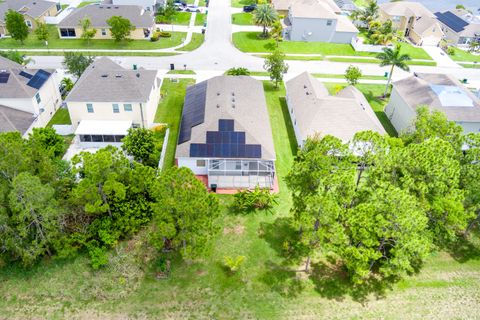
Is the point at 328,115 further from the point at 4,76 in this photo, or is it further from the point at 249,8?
the point at 249,8

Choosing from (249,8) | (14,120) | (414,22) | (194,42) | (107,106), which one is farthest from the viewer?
(249,8)

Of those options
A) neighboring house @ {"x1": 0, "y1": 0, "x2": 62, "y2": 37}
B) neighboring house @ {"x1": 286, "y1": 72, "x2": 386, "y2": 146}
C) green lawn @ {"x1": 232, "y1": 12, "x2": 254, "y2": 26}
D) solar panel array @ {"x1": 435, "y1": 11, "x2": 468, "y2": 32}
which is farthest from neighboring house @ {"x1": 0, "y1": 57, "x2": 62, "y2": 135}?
solar panel array @ {"x1": 435, "y1": 11, "x2": 468, "y2": 32}

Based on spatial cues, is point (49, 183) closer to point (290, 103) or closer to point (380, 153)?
point (380, 153)

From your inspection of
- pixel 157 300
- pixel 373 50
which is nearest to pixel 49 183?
pixel 157 300

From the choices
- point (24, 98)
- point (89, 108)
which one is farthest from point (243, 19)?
point (24, 98)

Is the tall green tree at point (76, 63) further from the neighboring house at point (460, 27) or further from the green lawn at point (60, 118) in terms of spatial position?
the neighboring house at point (460, 27)
